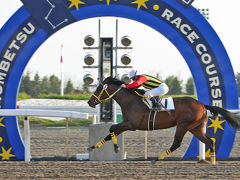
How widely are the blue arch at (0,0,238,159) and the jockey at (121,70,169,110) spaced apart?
52.6 inches

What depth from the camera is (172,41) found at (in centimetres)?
827

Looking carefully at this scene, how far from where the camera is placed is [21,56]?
8.34 m

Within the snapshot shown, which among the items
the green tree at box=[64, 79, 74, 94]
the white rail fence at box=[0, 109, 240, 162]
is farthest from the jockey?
the green tree at box=[64, 79, 74, 94]

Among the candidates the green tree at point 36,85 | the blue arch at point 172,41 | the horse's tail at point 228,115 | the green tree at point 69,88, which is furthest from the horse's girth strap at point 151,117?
the green tree at point 69,88

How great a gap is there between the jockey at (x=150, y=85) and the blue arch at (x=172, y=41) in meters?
1.34

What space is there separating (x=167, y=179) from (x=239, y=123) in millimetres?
2271

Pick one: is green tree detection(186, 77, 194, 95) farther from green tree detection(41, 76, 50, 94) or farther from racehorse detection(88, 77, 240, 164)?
racehorse detection(88, 77, 240, 164)

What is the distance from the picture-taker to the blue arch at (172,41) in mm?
8133

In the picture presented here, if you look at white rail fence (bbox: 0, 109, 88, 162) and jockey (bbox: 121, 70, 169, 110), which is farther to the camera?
white rail fence (bbox: 0, 109, 88, 162)

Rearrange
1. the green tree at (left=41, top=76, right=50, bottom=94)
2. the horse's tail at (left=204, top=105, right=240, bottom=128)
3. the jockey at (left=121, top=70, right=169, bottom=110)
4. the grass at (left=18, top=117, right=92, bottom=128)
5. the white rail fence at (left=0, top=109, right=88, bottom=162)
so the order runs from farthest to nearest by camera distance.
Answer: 1. the green tree at (left=41, top=76, right=50, bottom=94)
2. the grass at (left=18, top=117, right=92, bottom=128)
3. the white rail fence at (left=0, top=109, right=88, bottom=162)
4. the horse's tail at (left=204, top=105, right=240, bottom=128)
5. the jockey at (left=121, top=70, right=169, bottom=110)

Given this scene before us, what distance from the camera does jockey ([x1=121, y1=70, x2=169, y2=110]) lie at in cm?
696

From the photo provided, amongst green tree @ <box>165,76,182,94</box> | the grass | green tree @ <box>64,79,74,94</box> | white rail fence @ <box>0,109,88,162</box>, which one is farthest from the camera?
green tree @ <box>64,79,74,94</box>

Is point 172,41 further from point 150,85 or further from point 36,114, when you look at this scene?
point 36,114

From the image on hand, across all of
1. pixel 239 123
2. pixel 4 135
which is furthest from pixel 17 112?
pixel 239 123
